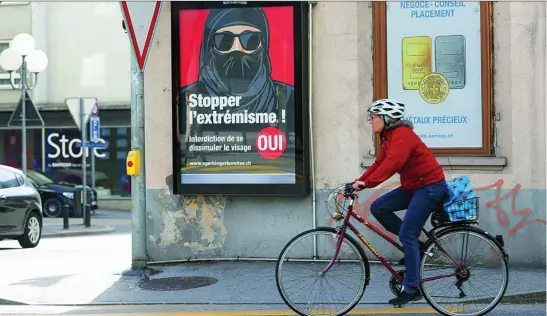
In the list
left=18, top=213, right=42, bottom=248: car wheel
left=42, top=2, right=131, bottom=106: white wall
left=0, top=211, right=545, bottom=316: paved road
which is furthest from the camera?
left=42, top=2, right=131, bottom=106: white wall

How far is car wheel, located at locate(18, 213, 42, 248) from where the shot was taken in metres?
12.6

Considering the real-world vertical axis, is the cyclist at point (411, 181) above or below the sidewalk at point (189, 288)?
above

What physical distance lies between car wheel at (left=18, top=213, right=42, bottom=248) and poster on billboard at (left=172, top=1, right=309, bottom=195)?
488cm

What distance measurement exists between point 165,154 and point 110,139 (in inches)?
695

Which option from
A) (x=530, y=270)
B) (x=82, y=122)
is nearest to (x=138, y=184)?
(x=530, y=270)

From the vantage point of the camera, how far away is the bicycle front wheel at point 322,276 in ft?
19.3

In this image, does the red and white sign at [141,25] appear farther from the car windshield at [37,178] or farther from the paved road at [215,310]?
the car windshield at [37,178]

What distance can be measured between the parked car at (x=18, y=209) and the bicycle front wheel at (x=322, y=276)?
7.23 metres

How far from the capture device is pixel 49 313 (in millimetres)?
6641

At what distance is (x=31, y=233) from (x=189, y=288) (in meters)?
6.24

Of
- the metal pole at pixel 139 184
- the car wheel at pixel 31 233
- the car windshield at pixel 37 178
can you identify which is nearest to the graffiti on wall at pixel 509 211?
the metal pole at pixel 139 184

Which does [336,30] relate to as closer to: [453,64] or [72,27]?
[453,64]

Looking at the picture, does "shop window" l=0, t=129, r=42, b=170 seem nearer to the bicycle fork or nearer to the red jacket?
the bicycle fork

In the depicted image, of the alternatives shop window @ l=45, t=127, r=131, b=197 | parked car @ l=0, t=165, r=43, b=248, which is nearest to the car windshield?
shop window @ l=45, t=127, r=131, b=197
